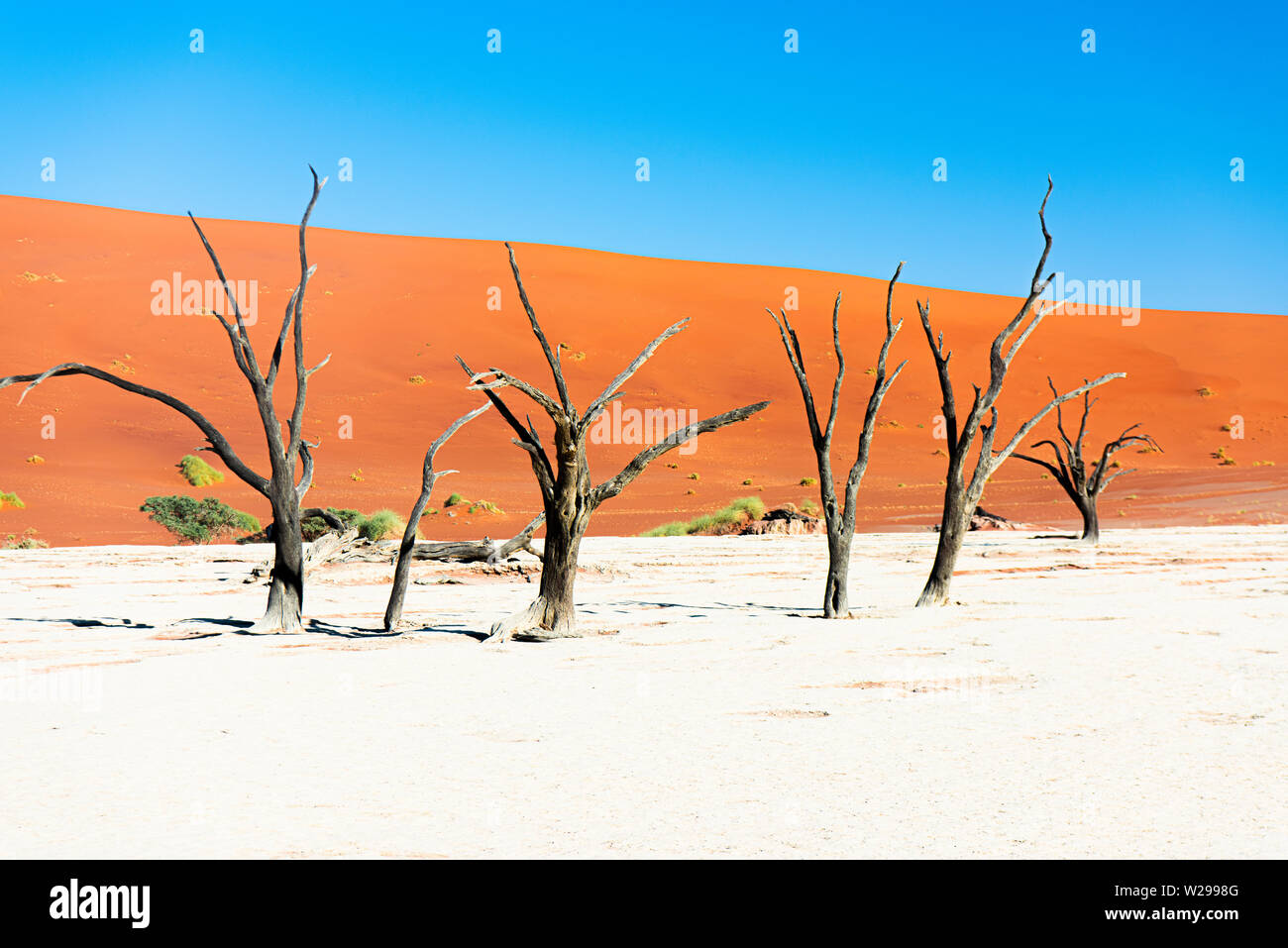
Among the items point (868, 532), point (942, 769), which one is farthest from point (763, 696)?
point (868, 532)

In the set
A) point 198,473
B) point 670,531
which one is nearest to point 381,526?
point 670,531

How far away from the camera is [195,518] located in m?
26.3

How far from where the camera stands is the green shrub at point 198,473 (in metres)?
32.5

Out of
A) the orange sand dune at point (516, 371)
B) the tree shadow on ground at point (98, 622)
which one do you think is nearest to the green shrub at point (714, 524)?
the orange sand dune at point (516, 371)

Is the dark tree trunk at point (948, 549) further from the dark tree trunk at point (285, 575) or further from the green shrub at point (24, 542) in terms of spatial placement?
the green shrub at point (24, 542)

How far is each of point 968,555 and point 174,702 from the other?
49.3ft

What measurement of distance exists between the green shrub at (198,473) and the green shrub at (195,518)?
16.5ft

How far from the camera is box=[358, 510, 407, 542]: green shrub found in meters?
22.6

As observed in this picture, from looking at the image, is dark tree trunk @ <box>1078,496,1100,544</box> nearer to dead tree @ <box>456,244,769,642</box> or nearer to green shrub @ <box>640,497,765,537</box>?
green shrub @ <box>640,497,765,537</box>

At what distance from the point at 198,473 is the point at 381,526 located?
40.0 feet

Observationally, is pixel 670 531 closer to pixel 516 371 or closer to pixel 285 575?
pixel 285 575

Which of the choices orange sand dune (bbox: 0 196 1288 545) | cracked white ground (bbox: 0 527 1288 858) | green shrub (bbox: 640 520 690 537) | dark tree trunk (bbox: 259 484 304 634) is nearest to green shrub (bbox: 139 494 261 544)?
orange sand dune (bbox: 0 196 1288 545)

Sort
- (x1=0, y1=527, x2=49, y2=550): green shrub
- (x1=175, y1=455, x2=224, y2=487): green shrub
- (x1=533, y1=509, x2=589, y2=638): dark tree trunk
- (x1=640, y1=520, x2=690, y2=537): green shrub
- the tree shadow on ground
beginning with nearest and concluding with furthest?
(x1=533, y1=509, x2=589, y2=638): dark tree trunk
the tree shadow on ground
(x1=0, y1=527, x2=49, y2=550): green shrub
(x1=640, y1=520, x2=690, y2=537): green shrub
(x1=175, y1=455, x2=224, y2=487): green shrub

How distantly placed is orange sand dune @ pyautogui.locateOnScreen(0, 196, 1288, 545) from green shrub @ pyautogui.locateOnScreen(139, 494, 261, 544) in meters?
0.48
